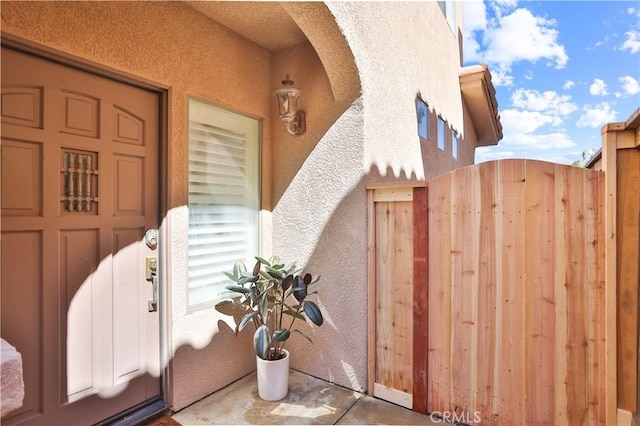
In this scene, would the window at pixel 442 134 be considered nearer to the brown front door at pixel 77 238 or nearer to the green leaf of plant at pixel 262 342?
the green leaf of plant at pixel 262 342

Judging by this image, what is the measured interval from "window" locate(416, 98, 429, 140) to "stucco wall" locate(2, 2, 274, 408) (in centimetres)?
272

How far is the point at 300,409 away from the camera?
3453 millimetres

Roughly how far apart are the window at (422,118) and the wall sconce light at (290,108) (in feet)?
7.70

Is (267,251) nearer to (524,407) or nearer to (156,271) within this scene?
(156,271)

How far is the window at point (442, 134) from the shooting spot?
676 centimetres

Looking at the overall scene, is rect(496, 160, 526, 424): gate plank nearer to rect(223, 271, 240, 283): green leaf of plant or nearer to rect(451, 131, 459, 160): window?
rect(223, 271, 240, 283): green leaf of plant

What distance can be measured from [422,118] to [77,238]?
527 cm

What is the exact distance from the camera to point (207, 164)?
380cm

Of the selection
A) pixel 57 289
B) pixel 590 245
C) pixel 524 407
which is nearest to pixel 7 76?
pixel 57 289

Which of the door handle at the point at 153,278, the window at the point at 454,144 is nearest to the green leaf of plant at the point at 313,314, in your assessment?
the door handle at the point at 153,278

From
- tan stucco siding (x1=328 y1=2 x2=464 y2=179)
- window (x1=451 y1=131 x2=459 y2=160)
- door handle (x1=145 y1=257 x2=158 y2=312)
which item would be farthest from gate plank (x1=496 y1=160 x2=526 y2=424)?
window (x1=451 y1=131 x2=459 y2=160)

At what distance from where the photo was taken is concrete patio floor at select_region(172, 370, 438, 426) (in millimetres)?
3258

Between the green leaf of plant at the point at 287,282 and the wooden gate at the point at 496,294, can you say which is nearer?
the wooden gate at the point at 496,294

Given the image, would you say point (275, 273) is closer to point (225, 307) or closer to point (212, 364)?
point (225, 307)
